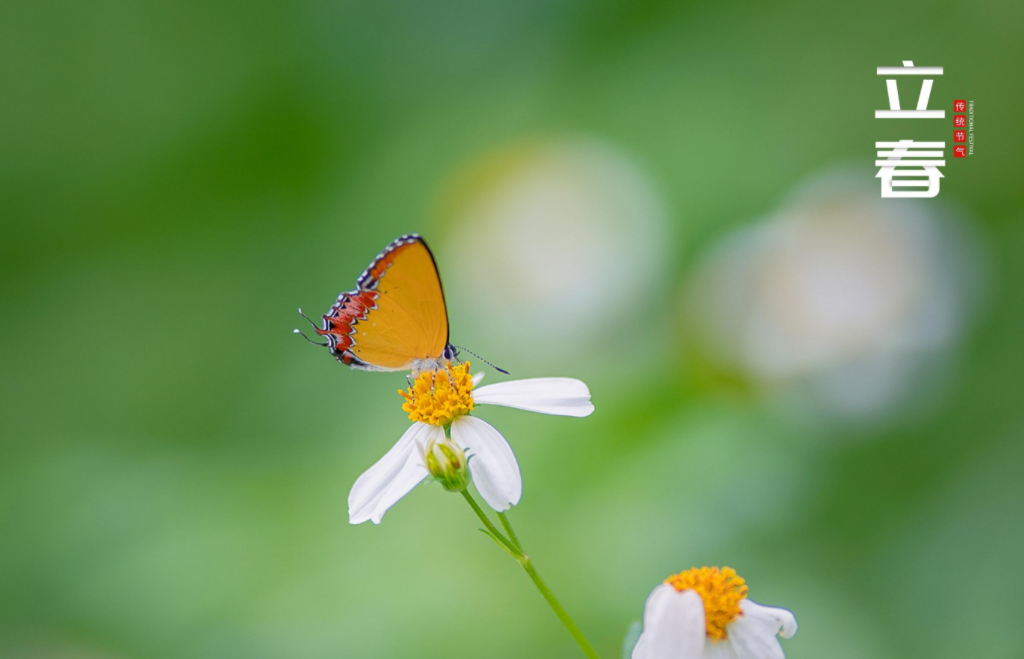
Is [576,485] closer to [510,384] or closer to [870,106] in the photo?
[510,384]

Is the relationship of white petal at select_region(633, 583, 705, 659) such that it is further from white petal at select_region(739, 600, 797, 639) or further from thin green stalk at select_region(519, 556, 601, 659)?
white petal at select_region(739, 600, 797, 639)

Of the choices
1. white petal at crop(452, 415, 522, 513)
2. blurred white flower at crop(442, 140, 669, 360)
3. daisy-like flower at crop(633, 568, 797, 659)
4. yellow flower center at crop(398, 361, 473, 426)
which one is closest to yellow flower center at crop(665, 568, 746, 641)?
daisy-like flower at crop(633, 568, 797, 659)

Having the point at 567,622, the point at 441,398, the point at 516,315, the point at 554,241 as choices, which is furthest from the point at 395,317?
the point at 554,241

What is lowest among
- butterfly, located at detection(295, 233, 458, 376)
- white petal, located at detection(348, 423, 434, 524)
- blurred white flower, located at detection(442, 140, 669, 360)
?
blurred white flower, located at detection(442, 140, 669, 360)

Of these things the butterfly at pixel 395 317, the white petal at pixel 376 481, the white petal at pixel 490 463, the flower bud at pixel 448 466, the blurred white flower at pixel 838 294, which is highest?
the butterfly at pixel 395 317

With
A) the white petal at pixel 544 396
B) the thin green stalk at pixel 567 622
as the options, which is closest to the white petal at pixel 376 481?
the white petal at pixel 544 396

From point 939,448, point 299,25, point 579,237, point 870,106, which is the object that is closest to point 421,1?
point 299,25

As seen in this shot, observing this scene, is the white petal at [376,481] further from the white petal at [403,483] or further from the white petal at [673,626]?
the white petal at [673,626]
